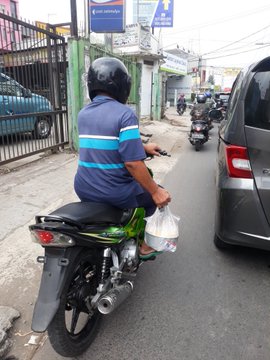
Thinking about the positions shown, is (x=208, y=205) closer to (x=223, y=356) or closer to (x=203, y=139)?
(x=223, y=356)

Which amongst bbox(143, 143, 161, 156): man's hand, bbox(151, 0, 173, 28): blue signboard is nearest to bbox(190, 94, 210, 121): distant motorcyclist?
bbox(143, 143, 161, 156): man's hand

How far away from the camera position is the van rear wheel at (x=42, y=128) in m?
7.09

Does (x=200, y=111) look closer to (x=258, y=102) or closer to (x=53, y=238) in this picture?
(x=258, y=102)

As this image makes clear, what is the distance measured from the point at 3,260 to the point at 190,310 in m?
1.94

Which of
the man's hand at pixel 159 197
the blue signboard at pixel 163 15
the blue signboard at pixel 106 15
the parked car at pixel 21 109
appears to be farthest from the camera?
the blue signboard at pixel 163 15

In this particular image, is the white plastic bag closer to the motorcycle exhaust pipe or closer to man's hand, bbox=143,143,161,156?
the motorcycle exhaust pipe

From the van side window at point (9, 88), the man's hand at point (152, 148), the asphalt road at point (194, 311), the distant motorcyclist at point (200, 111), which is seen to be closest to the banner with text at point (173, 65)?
the distant motorcyclist at point (200, 111)

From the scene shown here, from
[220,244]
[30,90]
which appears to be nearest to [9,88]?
[30,90]

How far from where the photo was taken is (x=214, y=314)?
262 cm

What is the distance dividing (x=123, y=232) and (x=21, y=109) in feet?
16.1

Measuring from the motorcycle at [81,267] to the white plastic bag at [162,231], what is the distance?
169mm

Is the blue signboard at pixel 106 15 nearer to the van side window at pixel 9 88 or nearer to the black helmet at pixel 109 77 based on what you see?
the van side window at pixel 9 88

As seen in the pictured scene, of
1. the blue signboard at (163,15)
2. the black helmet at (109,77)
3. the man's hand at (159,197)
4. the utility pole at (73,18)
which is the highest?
the blue signboard at (163,15)

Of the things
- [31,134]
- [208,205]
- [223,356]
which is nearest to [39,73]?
[31,134]
